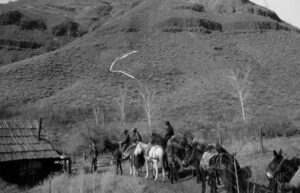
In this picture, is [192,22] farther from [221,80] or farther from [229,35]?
[221,80]

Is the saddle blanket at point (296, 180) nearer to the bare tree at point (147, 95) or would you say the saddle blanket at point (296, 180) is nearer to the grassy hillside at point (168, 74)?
the grassy hillside at point (168, 74)

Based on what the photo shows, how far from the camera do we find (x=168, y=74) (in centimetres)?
6138

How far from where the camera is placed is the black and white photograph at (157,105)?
603 inches

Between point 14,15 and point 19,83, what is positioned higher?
point 14,15

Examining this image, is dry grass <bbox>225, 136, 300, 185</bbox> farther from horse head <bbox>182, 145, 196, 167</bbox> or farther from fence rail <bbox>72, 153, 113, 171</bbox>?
fence rail <bbox>72, 153, 113, 171</bbox>

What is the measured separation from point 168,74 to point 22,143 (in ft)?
143

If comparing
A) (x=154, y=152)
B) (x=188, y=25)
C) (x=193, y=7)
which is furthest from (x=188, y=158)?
(x=193, y=7)

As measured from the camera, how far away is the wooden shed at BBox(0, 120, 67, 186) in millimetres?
18234

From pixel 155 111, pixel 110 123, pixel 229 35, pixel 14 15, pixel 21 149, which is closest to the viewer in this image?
pixel 21 149

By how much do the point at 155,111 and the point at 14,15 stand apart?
91.0 meters

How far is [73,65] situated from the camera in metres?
63.1

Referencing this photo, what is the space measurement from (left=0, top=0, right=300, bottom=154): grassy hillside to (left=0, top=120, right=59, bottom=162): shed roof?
11882 mm

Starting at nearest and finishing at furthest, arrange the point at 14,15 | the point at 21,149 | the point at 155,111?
1. the point at 21,149
2. the point at 155,111
3. the point at 14,15

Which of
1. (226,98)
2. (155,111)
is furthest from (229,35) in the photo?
(155,111)
